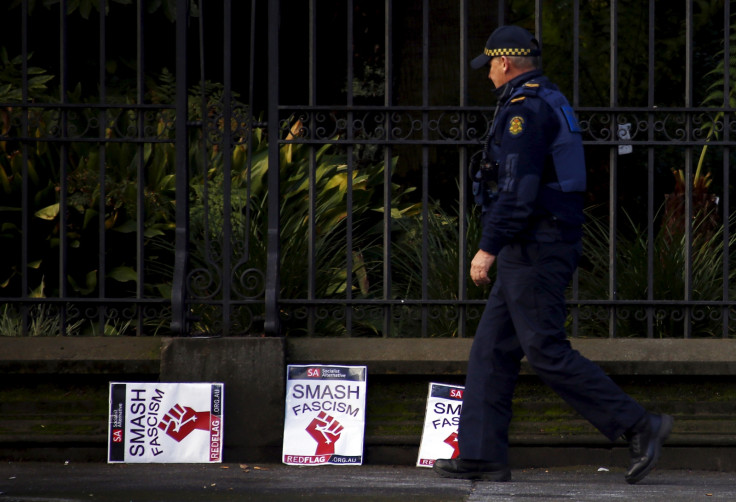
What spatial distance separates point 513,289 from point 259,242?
1753 mm

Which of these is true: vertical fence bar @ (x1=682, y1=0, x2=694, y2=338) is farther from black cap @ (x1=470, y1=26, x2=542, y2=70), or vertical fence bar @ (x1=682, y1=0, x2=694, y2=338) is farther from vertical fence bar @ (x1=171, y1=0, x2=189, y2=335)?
vertical fence bar @ (x1=171, y1=0, x2=189, y2=335)

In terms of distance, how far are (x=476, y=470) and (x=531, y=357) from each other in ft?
2.05

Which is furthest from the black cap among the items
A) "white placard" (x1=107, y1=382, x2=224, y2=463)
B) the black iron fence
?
"white placard" (x1=107, y1=382, x2=224, y2=463)

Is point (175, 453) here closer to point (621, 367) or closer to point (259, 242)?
point (259, 242)

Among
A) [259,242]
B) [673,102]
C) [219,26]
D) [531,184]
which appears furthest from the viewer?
[673,102]

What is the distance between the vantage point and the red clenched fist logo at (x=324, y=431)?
19.7ft

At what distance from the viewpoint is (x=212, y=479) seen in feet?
18.3

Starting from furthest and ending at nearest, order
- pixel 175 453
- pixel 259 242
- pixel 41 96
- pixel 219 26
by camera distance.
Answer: pixel 219 26 < pixel 41 96 < pixel 259 242 < pixel 175 453

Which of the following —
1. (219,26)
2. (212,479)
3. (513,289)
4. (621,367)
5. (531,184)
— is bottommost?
(212,479)

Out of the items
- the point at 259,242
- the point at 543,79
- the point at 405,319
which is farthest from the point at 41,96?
the point at 543,79

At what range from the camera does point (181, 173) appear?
624 centimetres

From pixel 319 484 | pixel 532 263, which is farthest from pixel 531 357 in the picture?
pixel 319 484

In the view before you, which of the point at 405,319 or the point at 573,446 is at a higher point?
the point at 405,319

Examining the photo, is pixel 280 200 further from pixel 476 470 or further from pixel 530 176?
pixel 476 470
